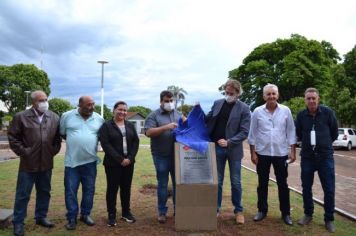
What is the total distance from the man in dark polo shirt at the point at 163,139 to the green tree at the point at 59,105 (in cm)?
6334

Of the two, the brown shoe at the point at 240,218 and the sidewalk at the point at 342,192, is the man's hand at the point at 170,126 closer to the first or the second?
the brown shoe at the point at 240,218

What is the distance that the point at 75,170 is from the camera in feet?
19.8

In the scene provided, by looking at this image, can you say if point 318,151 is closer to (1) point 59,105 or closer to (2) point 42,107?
(2) point 42,107

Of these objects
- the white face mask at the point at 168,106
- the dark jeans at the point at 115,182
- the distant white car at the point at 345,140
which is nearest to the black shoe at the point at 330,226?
the white face mask at the point at 168,106

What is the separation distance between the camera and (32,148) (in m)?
5.65

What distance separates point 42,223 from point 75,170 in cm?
92

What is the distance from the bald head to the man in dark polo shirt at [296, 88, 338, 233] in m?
3.33

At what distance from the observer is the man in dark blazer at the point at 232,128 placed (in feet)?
20.4

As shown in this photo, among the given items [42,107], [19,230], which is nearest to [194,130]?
[42,107]

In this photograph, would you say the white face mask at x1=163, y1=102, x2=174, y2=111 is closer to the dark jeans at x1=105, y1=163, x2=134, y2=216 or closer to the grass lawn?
the dark jeans at x1=105, y1=163, x2=134, y2=216

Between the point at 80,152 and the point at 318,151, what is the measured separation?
3635mm

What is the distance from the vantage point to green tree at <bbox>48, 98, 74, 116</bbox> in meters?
67.4

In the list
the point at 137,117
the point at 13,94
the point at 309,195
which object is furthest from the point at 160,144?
the point at 137,117

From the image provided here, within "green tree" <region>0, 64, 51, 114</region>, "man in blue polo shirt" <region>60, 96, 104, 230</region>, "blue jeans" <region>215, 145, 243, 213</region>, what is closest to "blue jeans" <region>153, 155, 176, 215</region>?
"blue jeans" <region>215, 145, 243, 213</region>
